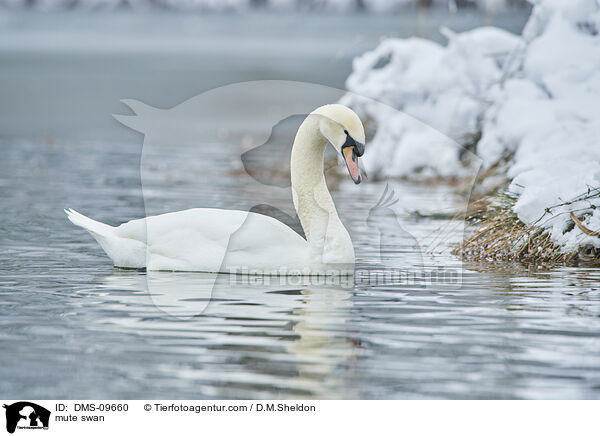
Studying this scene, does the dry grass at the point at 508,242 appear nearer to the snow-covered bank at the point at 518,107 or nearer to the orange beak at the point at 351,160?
the snow-covered bank at the point at 518,107

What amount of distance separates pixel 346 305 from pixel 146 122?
2170mm

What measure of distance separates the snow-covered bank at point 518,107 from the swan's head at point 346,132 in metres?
1.80

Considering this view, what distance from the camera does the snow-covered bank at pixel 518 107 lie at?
27.1 ft

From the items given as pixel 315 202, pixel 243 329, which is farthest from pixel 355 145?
pixel 243 329

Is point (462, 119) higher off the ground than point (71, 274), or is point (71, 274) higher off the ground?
point (462, 119)

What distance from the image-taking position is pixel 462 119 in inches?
556

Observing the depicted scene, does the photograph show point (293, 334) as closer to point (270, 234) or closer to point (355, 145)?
point (270, 234)

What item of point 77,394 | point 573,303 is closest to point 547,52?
point 573,303

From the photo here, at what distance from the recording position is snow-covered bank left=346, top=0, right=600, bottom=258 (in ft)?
27.1

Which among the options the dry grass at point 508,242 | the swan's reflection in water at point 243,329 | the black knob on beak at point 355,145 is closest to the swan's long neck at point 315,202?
the swan's reflection in water at point 243,329

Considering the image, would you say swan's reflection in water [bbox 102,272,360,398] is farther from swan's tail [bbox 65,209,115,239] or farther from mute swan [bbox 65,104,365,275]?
swan's tail [bbox 65,209,115,239]

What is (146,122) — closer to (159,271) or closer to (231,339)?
(159,271)

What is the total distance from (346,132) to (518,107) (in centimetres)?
403
